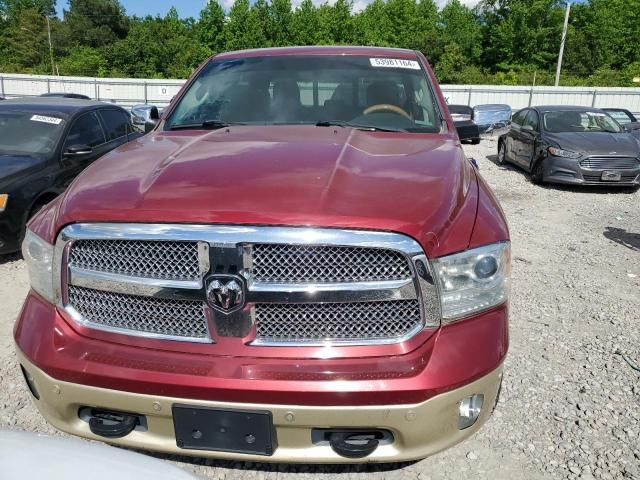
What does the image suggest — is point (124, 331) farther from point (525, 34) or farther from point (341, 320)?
point (525, 34)

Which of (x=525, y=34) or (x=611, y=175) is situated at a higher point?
(x=525, y=34)

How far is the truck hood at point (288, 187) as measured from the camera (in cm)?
190

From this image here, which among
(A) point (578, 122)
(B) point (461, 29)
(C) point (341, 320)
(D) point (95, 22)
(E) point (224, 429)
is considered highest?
(D) point (95, 22)

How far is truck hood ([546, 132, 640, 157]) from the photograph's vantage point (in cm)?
1011

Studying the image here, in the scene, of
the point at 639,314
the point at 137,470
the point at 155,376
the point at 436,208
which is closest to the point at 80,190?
the point at 155,376

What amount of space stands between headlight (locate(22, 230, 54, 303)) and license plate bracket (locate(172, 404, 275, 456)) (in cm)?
72

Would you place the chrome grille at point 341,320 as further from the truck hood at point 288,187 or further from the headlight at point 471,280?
the truck hood at point 288,187

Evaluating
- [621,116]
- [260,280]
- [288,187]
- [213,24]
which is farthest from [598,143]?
→ [213,24]

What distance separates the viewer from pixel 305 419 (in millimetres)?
1848

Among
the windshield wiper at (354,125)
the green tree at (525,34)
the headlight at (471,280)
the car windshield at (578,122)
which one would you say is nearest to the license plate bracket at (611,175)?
the car windshield at (578,122)

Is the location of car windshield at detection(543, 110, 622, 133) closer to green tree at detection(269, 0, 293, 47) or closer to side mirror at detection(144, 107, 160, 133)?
side mirror at detection(144, 107, 160, 133)

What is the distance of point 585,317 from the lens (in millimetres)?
4434

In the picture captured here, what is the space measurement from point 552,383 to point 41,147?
19.2ft

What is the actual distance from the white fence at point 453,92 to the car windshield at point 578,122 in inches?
725
